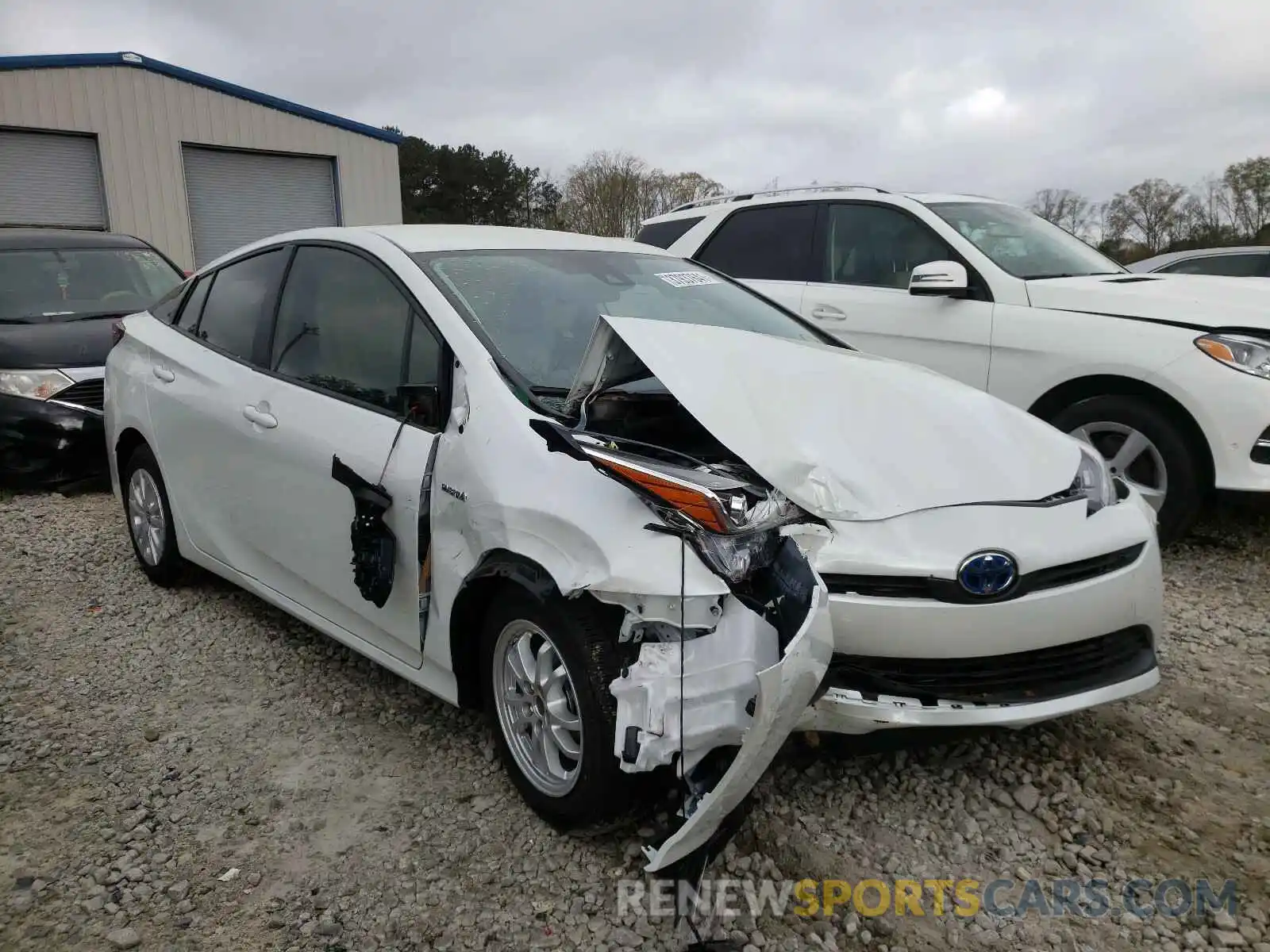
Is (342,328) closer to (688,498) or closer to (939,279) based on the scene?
(688,498)

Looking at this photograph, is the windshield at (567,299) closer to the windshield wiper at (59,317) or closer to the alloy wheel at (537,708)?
the alloy wheel at (537,708)

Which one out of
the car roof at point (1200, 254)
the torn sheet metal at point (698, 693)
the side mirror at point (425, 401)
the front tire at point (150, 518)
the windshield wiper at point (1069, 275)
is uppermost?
the car roof at point (1200, 254)

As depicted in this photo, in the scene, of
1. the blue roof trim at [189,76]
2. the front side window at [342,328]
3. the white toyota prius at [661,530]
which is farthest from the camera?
the blue roof trim at [189,76]

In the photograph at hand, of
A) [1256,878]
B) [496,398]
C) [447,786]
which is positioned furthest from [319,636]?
[1256,878]

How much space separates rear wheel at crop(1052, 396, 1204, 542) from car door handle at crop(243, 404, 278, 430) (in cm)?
347

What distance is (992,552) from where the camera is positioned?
7.36ft

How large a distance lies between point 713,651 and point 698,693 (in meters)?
0.09

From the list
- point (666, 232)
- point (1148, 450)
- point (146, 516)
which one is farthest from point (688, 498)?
point (666, 232)

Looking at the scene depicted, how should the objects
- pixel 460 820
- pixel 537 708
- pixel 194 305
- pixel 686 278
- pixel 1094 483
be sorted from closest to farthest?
pixel 537 708 → pixel 460 820 → pixel 1094 483 → pixel 686 278 → pixel 194 305

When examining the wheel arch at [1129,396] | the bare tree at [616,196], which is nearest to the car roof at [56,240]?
the wheel arch at [1129,396]

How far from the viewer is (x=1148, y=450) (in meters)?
4.30

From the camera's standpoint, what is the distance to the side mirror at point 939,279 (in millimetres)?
4789

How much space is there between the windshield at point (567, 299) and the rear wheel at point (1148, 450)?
1.71 metres

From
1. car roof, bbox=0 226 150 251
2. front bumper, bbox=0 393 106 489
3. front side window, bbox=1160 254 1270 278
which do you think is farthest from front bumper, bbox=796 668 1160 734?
front side window, bbox=1160 254 1270 278
